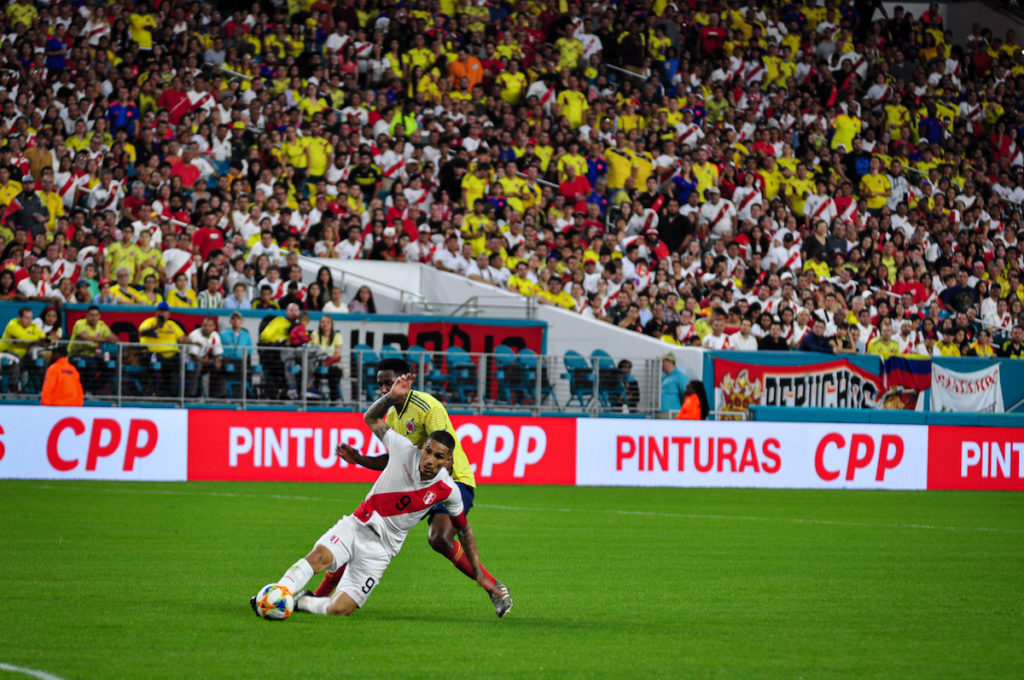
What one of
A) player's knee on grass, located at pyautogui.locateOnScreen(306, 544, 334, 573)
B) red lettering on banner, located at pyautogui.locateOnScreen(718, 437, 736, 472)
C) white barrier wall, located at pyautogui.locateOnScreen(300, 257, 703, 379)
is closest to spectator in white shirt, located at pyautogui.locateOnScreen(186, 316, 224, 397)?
white barrier wall, located at pyautogui.locateOnScreen(300, 257, 703, 379)

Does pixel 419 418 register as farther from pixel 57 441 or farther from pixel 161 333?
pixel 161 333

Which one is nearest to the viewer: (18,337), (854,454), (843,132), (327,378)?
(18,337)

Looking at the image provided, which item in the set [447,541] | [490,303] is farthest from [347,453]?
[490,303]

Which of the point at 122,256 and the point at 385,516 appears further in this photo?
the point at 122,256

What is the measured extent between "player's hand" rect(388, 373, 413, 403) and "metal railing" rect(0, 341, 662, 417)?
10583 millimetres

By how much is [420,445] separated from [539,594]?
4.98 feet

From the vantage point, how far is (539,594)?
10523 millimetres

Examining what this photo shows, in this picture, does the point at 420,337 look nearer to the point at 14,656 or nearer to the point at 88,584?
the point at 88,584

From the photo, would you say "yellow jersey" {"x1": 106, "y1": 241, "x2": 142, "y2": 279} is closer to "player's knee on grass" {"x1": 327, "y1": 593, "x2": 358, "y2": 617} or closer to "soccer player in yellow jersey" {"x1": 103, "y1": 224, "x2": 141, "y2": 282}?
"soccer player in yellow jersey" {"x1": 103, "y1": 224, "x2": 141, "y2": 282}

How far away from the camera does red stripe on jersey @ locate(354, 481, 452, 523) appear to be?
9133mm

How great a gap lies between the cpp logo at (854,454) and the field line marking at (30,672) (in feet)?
59.1

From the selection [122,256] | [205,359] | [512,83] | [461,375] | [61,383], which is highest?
[512,83]

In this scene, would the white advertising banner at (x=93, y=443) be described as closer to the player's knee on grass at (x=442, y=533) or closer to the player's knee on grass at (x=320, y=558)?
the player's knee on grass at (x=442, y=533)

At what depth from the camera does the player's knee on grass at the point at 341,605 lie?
29.8ft
